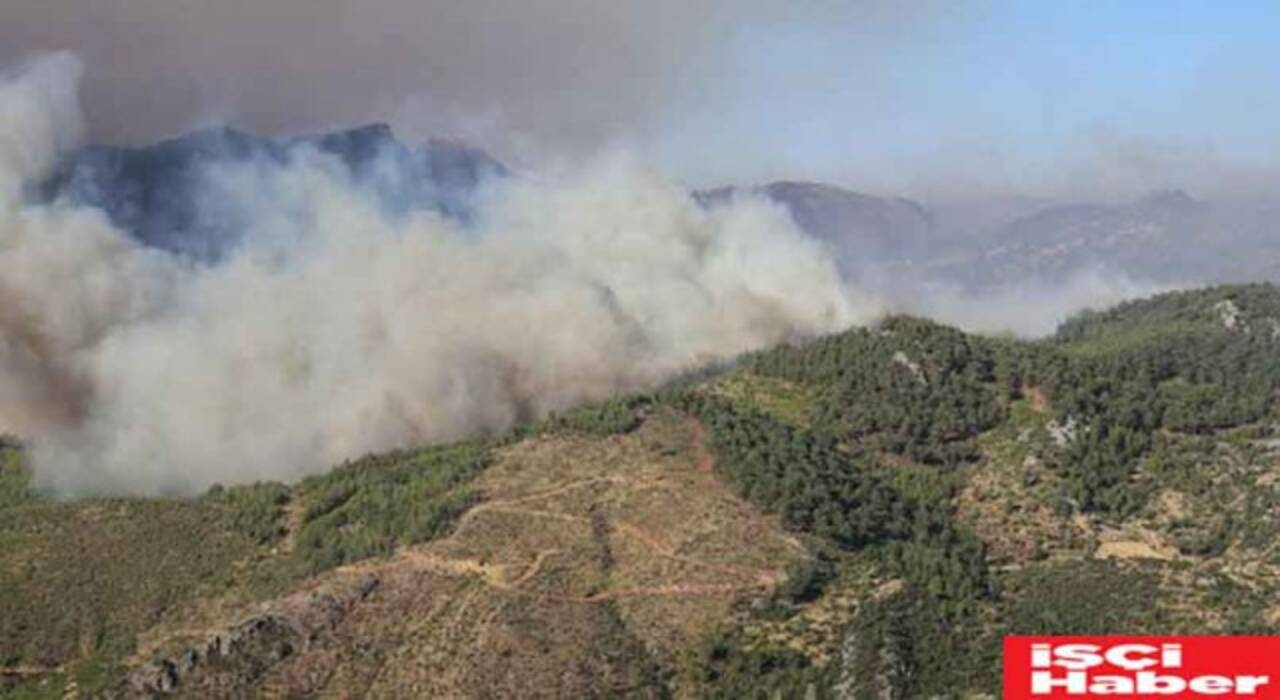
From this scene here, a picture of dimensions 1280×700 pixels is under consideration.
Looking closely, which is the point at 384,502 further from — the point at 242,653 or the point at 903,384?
the point at 903,384

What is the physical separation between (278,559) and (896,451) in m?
→ 59.2

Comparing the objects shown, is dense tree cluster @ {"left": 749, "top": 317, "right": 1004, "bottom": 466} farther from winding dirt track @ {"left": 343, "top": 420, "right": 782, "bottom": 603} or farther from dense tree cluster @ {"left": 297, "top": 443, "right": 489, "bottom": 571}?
dense tree cluster @ {"left": 297, "top": 443, "right": 489, "bottom": 571}

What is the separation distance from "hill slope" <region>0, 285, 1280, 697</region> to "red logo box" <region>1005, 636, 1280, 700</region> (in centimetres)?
4276

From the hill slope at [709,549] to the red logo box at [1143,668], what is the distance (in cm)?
4276

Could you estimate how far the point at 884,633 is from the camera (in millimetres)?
106188

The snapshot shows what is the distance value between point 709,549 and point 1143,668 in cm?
6223

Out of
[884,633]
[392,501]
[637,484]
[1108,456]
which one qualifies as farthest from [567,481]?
[1108,456]

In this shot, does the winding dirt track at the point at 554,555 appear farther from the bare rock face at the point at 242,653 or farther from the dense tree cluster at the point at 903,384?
the dense tree cluster at the point at 903,384

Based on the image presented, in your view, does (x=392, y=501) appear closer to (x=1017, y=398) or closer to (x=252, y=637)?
(x=252, y=637)

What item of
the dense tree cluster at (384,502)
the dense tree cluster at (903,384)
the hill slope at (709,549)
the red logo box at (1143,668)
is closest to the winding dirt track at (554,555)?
the hill slope at (709,549)

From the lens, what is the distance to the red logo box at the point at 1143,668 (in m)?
55.8

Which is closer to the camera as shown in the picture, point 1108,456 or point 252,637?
point 252,637

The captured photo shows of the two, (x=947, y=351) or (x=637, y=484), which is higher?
(x=947, y=351)

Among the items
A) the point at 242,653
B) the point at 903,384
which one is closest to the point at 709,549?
the point at 242,653
